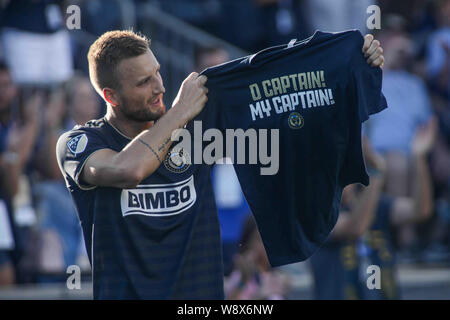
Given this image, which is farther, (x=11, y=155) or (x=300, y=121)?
(x=11, y=155)

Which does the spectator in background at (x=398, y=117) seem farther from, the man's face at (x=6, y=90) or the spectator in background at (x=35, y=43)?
the man's face at (x=6, y=90)

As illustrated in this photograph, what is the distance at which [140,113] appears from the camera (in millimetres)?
4277

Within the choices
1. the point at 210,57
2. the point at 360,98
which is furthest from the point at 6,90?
the point at 360,98

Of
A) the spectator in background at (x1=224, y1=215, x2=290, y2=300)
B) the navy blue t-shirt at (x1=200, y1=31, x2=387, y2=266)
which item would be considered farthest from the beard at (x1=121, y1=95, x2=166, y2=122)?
the spectator in background at (x1=224, y1=215, x2=290, y2=300)

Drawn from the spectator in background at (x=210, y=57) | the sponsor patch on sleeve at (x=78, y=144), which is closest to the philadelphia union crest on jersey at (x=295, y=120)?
the sponsor patch on sleeve at (x=78, y=144)

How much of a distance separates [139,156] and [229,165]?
395 cm

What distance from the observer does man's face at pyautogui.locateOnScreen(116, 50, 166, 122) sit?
4.26 meters

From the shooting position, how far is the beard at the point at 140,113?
427cm

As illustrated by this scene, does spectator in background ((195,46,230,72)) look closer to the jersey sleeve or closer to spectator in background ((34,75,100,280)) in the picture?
spectator in background ((34,75,100,280))

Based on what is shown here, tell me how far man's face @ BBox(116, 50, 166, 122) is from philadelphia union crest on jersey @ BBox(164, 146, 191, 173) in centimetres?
21

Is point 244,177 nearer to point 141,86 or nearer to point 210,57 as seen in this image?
point 141,86

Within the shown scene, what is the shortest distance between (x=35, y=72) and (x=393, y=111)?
12.5 feet

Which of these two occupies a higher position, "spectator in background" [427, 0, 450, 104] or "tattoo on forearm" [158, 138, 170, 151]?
"spectator in background" [427, 0, 450, 104]
